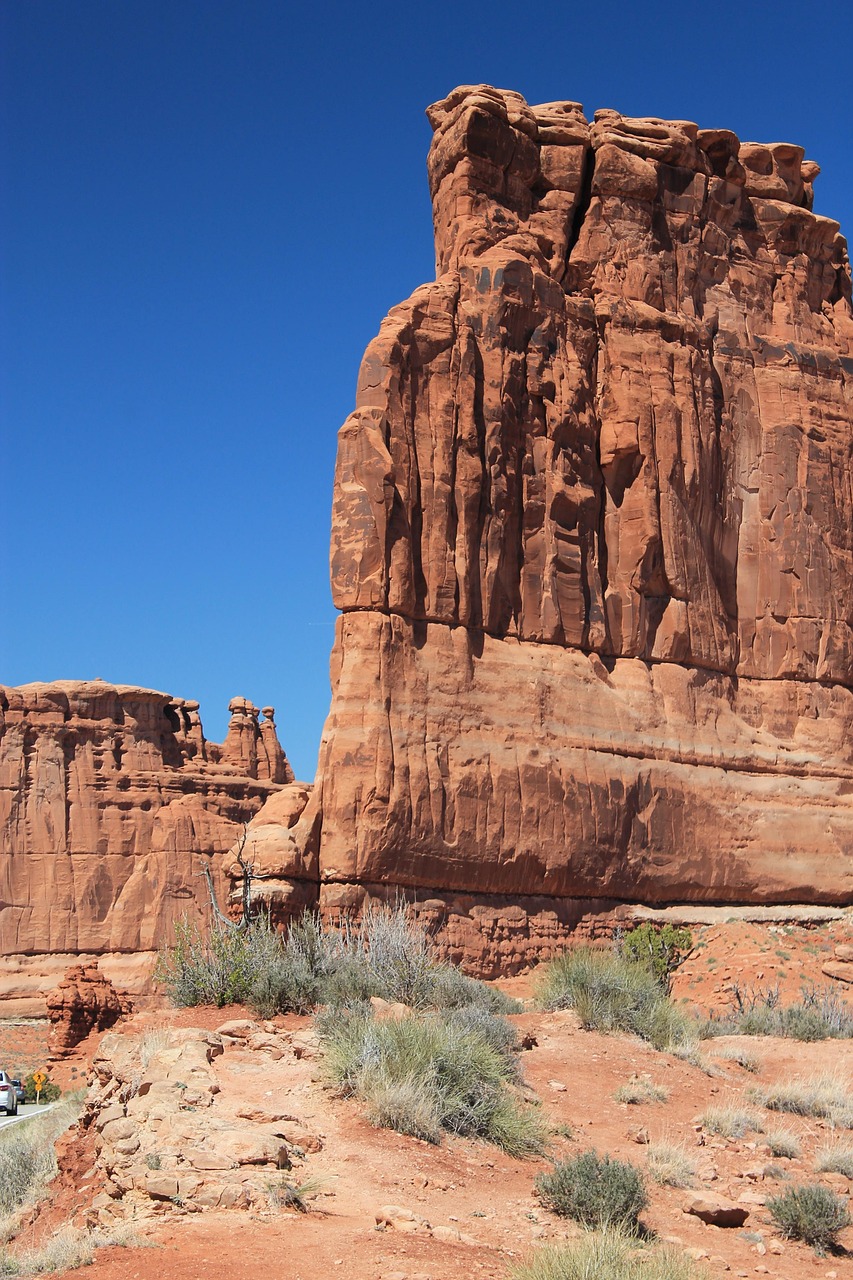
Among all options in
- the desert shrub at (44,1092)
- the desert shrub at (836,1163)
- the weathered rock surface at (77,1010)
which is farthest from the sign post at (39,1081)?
the desert shrub at (836,1163)

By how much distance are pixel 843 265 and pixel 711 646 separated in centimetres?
1192

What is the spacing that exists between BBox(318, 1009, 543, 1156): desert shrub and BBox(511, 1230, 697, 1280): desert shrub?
7.32 feet

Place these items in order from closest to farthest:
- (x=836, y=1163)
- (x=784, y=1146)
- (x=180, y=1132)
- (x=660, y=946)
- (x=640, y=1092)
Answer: (x=180, y=1132) < (x=836, y=1163) < (x=784, y=1146) < (x=640, y=1092) < (x=660, y=946)

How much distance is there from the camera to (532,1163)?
1133 cm

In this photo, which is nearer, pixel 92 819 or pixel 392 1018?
pixel 392 1018

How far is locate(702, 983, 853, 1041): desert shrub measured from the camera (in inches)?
772

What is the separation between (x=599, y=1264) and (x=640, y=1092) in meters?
6.18

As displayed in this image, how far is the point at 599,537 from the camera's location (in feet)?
96.7

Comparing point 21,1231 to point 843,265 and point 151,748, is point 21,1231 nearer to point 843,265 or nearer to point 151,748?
point 843,265

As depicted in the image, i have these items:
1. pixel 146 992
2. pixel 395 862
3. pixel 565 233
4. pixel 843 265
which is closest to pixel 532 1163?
pixel 395 862

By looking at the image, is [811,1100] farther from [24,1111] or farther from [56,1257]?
[24,1111]

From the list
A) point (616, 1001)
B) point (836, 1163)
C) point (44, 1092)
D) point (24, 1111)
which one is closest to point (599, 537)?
point (616, 1001)

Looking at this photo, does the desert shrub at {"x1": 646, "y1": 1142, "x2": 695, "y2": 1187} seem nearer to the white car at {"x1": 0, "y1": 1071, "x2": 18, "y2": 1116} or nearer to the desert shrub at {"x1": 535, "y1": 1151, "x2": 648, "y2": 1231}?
the desert shrub at {"x1": 535, "y1": 1151, "x2": 648, "y2": 1231}

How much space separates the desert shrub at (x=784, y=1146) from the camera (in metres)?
12.9
